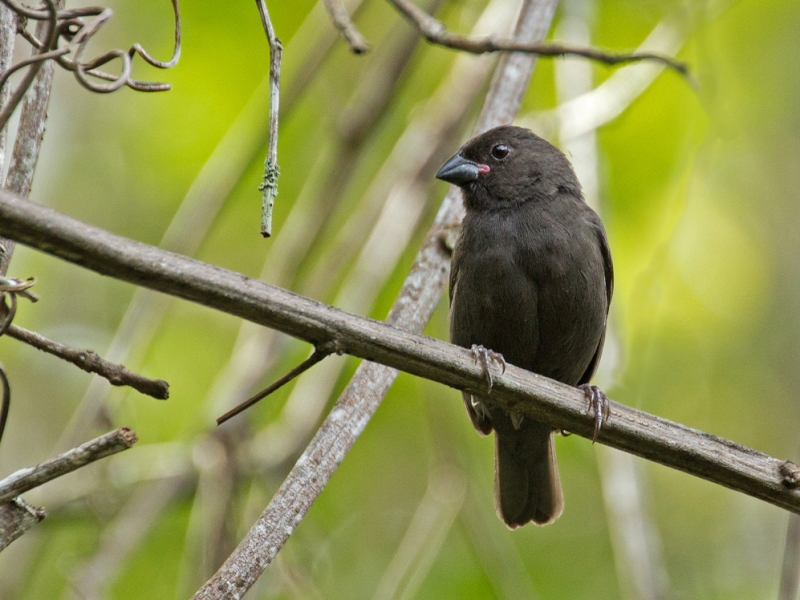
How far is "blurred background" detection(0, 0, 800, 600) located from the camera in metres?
4.24

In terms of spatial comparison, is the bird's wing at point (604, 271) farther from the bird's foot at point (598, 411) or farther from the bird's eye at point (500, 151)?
the bird's foot at point (598, 411)

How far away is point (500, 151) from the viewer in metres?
4.59

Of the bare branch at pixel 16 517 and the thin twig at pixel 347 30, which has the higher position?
the thin twig at pixel 347 30

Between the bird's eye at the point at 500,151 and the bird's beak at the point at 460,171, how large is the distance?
10 centimetres

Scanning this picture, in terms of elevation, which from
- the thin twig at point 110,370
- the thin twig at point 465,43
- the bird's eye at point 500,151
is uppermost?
the bird's eye at point 500,151

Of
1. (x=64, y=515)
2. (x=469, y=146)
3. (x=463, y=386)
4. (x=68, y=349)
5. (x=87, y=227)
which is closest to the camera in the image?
(x=87, y=227)

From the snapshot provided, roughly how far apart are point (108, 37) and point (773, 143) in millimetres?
4700

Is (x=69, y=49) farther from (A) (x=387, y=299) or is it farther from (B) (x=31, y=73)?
(A) (x=387, y=299)

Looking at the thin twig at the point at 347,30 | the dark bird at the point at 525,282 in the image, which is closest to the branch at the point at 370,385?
the dark bird at the point at 525,282

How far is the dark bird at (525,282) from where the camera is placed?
398 cm

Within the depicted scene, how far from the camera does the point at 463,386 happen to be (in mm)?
2586

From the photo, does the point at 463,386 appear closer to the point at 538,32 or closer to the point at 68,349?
the point at 68,349

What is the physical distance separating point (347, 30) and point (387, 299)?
2.55 metres

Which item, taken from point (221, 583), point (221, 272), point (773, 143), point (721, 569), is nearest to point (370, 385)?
point (221, 583)
